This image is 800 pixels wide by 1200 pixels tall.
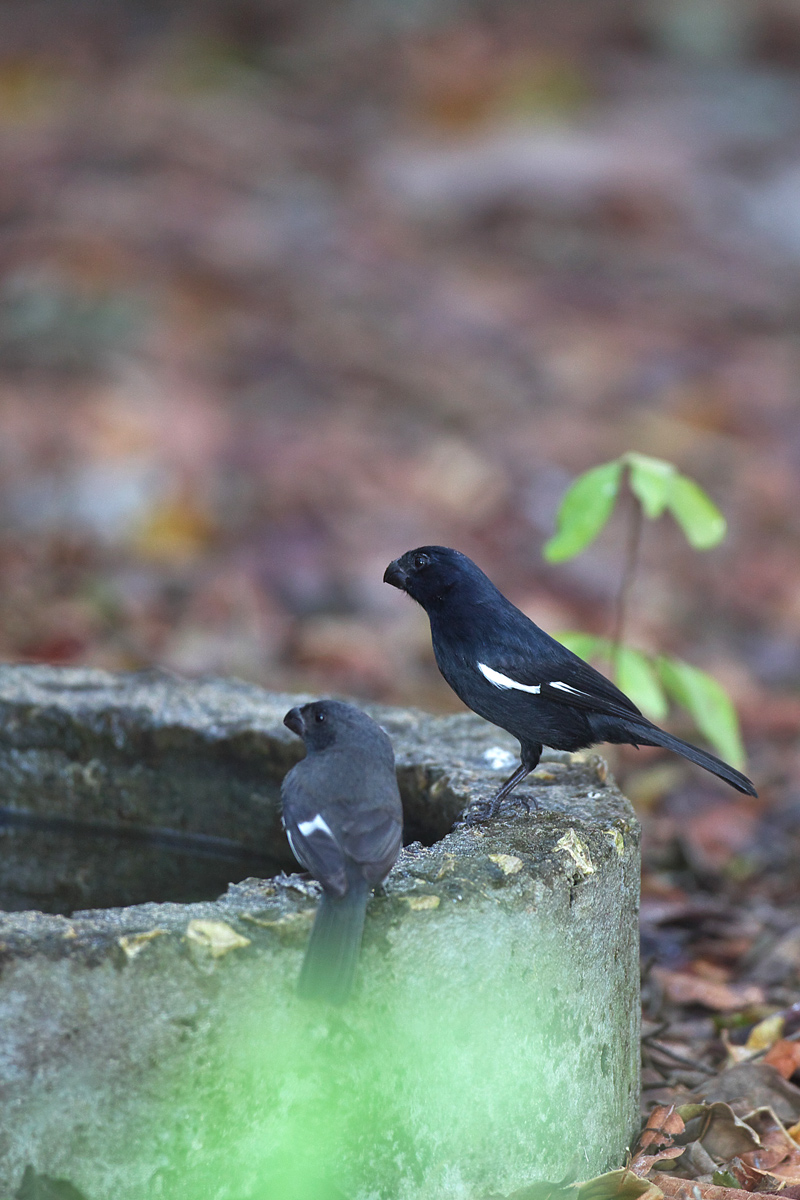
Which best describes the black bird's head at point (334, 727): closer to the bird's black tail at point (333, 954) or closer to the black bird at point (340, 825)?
the black bird at point (340, 825)

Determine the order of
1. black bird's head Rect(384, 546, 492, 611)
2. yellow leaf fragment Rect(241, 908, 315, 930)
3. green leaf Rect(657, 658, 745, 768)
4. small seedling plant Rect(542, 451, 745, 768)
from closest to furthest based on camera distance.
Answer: yellow leaf fragment Rect(241, 908, 315, 930) → black bird's head Rect(384, 546, 492, 611) → small seedling plant Rect(542, 451, 745, 768) → green leaf Rect(657, 658, 745, 768)

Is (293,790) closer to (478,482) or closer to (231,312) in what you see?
(478,482)

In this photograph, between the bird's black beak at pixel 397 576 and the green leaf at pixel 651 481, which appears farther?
the green leaf at pixel 651 481

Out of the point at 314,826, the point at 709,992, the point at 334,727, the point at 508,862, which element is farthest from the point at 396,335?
the point at 314,826

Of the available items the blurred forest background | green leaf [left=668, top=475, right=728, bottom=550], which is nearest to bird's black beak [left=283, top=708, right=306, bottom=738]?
green leaf [left=668, top=475, right=728, bottom=550]

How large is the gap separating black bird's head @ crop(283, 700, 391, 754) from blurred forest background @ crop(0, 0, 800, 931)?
1.66 metres

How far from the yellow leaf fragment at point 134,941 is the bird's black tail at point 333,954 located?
0.24 metres

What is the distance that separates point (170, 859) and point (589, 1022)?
1212 mm

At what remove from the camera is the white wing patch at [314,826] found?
243 cm

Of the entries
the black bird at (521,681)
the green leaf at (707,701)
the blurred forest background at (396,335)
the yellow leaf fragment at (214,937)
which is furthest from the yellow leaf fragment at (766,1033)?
the yellow leaf fragment at (214,937)

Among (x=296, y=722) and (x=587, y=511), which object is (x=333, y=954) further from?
(x=587, y=511)

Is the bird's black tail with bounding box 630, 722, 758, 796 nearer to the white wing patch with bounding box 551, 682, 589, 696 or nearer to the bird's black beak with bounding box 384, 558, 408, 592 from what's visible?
the white wing patch with bounding box 551, 682, 589, 696

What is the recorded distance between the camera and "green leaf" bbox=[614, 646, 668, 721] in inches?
144

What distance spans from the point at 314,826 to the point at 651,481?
147 centimetres
